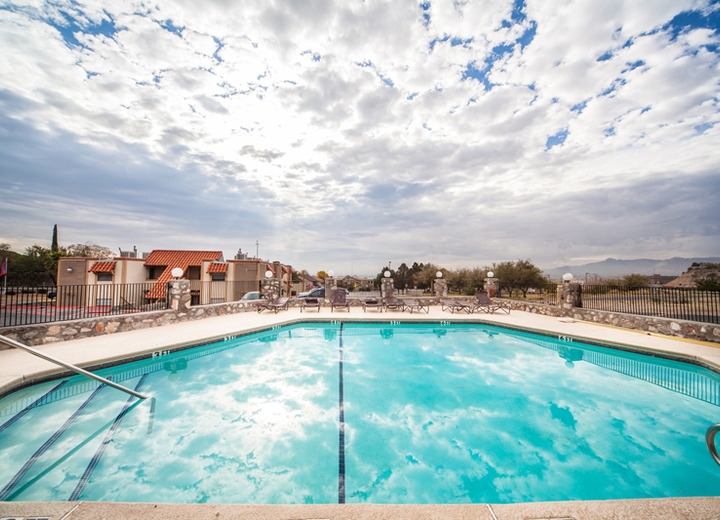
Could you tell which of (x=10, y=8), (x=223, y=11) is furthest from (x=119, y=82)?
(x=223, y=11)

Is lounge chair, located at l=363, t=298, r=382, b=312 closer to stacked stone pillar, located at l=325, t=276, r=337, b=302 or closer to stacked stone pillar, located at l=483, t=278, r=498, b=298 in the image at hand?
stacked stone pillar, located at l=325, t=276, r=337, b=302

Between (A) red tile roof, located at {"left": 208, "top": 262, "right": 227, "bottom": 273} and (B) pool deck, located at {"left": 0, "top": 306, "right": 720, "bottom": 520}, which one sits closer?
(B) pool deck, located at {"left": 0, "top": 306, "right": 720, "bottom": 520}

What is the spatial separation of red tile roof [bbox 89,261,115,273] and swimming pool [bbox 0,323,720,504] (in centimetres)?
2644

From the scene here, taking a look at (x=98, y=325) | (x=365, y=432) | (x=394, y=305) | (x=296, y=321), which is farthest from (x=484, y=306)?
(x=98, y=325)

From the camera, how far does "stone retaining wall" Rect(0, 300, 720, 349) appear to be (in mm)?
7021

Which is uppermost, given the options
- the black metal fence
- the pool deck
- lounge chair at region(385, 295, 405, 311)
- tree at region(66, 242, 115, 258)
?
tree at region(66, 242, 115, 258)

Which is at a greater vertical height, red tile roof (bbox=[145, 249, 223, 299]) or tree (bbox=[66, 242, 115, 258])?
tree (bbox=[66, 242, 115, 258])

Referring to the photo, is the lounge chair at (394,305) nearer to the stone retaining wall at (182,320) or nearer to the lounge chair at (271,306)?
the lounge chair at (271,306)

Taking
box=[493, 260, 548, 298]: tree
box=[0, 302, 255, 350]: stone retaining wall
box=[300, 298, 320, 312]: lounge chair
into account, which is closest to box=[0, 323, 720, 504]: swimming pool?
box=[0, 302, 255, 350]: stone retaining wall

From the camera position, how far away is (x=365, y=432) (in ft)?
14.1

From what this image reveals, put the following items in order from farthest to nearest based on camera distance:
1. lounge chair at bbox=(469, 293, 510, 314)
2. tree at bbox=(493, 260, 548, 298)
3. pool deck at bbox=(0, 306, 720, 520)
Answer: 1. tree at bbox=(493, 260, 548, 298)
2. lounge chair at bbox=(469, 293, 510, 314)
3. pool deck at bbox=(0, 306, 720, 520)

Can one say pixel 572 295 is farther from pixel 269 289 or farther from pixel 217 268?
pixel 217 268

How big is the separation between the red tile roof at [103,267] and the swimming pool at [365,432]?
26439mm

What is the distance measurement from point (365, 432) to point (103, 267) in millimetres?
32677
